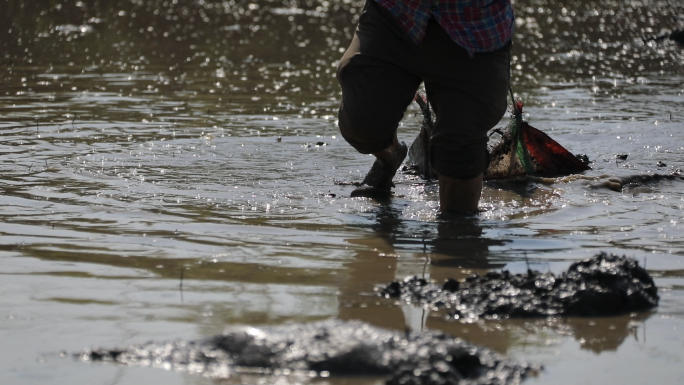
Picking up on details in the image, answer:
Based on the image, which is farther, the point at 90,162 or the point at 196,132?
the point at 196,132

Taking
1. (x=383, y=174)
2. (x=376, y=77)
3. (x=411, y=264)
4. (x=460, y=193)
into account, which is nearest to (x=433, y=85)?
(x=376, y=77)

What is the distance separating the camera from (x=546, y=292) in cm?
346

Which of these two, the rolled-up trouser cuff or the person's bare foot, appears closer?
the rolled-up trouser cuff

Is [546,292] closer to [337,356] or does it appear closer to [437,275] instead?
[437,275]

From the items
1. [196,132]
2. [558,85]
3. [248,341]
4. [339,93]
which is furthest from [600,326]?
[558,85]

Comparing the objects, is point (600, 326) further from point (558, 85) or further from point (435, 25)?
point (558, 85)

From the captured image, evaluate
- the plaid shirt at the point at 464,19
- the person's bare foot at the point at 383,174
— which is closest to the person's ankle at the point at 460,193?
the person's bare foot at the point at 383,174

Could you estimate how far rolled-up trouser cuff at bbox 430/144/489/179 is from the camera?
4.87m

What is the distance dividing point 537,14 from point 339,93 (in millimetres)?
9139

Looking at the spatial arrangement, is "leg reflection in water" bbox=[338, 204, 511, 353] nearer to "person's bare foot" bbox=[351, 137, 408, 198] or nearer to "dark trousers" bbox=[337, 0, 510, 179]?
"person's bare foot" bbox=[351, 137, 408, 198]

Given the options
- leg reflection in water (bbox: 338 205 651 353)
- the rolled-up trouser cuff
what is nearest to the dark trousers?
the rolled-up trouser cuff

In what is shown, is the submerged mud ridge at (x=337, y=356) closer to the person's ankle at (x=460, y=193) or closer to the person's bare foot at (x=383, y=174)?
the person's ankle at (x=460, y=193)

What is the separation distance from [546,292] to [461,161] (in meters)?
1.50

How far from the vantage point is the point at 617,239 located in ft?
14.6
